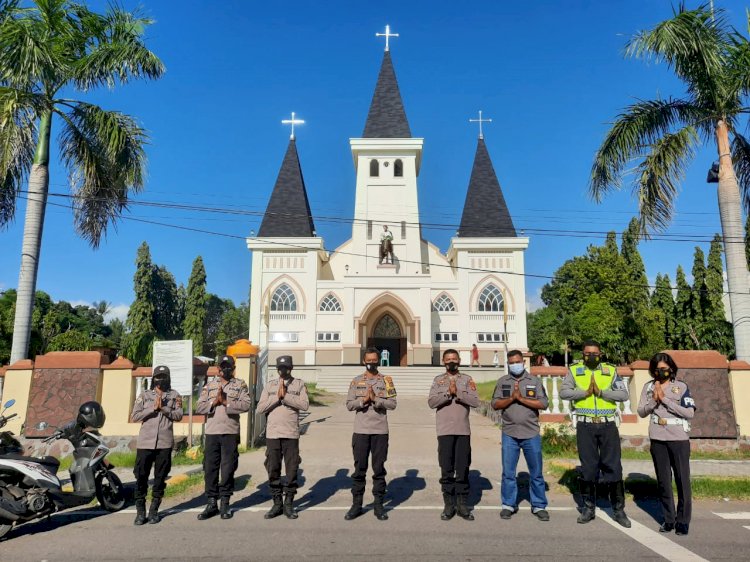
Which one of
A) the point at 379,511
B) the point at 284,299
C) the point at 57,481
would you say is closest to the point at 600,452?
the point at 379,511

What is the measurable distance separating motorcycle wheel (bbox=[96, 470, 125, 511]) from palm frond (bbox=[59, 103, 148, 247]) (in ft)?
26.0

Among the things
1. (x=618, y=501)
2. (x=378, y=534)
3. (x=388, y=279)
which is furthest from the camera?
(x=388, y=279)

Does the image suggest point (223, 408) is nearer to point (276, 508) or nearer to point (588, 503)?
point (276, 508)

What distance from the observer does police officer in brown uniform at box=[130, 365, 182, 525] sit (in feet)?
17.6

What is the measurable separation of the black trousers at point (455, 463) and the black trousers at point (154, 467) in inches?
113

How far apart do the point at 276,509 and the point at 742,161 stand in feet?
40.7

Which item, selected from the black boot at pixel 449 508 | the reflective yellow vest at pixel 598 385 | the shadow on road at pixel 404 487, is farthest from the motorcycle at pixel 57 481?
the reflective yellow vest at pixel 598 385

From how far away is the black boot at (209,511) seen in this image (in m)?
5.44

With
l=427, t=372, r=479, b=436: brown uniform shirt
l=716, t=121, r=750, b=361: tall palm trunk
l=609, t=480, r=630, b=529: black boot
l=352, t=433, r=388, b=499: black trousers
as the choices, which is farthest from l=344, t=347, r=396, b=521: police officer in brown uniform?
l=716, t=121, r=750, b=361: tall palm trunk

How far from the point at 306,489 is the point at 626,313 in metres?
29.1

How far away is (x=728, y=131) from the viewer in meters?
11.4

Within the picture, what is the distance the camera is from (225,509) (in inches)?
215

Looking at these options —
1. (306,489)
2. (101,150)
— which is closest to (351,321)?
(101,150)

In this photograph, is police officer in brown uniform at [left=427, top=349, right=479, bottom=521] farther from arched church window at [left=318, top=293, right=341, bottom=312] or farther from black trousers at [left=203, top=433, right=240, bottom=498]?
arched church window at [left=318, top=293, right=341, bottom=312]
